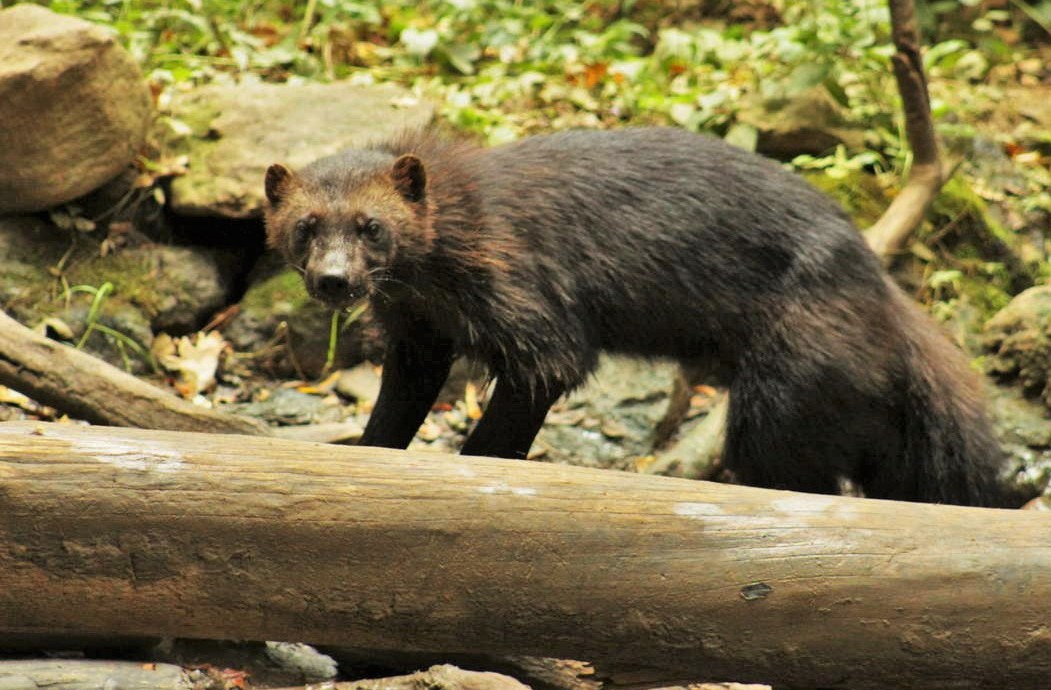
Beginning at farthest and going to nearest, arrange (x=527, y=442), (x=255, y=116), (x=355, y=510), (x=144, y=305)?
(x=255, y=116) → (x=144, y=305) → (x=527, y=442) → (x=355, y=510)

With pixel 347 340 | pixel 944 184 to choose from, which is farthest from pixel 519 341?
pixel 944 184

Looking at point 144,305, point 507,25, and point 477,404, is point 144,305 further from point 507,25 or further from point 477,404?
point 507,25

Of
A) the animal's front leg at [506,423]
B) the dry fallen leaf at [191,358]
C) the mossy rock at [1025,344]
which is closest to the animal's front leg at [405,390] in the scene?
the animal's front leg at [506,423]

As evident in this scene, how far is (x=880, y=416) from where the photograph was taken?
620 centimetres

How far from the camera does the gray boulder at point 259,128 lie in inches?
315

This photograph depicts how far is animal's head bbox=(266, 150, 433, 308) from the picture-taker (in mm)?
5633

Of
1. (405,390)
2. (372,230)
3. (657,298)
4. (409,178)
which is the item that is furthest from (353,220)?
(657,298)

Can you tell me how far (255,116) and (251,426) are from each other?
3.48 metres

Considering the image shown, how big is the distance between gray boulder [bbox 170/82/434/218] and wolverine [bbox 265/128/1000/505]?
1932 mm

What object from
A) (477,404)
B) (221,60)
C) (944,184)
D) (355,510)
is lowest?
(477,404)

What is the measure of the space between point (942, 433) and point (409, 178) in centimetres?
278

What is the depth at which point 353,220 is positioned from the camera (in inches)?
225

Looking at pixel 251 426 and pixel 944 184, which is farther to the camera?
pixel 944 184

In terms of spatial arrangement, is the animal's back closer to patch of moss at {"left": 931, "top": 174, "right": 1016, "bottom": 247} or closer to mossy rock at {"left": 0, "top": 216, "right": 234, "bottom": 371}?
mossy rock at {"left": 0, "top": 216, "right": 234, "bottom": 371}
